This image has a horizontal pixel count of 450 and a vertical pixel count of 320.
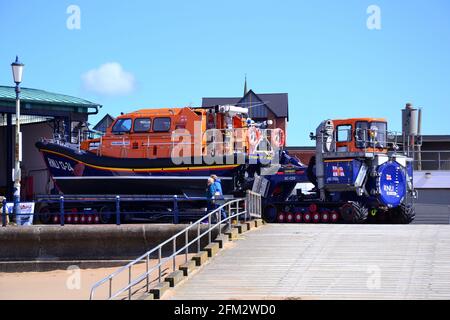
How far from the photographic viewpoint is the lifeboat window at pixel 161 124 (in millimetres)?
25766

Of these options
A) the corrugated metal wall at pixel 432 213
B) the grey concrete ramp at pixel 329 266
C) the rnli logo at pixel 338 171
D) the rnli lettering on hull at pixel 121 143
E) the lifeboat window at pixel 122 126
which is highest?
the lifeboat window at pixel 122 126

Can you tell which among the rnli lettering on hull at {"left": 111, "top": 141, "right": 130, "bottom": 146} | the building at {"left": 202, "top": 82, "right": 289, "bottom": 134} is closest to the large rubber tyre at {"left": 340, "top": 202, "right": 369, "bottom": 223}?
the rnli lettering on hull at {"left": 111, "top": 141, "right": 130, "bottom": 146}

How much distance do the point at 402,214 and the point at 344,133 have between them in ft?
10.5

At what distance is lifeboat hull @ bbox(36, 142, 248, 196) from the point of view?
24.9 meters

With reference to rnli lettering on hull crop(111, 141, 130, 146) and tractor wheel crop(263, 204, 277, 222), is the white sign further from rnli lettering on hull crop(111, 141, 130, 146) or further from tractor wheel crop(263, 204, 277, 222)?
tractor wheel crop(263, 204, 277, 222)

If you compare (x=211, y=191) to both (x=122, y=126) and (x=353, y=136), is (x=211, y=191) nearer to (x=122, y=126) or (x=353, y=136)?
(x=122, y=126)

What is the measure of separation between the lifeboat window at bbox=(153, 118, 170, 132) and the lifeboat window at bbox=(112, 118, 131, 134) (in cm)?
99

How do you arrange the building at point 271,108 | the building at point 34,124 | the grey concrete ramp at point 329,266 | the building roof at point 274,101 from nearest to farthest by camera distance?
the grey concrete ramp at point 329,266
the building at point 34,124
the building at point 271,108
the building roof at point 274,101

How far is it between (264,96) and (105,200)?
36.2 metres

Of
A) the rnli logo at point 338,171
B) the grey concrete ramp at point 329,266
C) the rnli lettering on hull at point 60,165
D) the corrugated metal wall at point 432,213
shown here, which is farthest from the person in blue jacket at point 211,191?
the corrugated metal wall at point 432,213

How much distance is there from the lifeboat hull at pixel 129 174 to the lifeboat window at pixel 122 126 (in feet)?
3.41

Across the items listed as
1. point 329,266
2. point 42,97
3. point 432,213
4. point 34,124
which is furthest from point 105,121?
point 329,266

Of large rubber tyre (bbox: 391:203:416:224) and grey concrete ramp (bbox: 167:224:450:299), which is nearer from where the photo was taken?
grey concrete ramp (bbox: 167:224:450:299)

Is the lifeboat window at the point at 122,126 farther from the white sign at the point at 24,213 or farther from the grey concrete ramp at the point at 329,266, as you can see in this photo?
the grey concrete ramp at the point at 329,266
